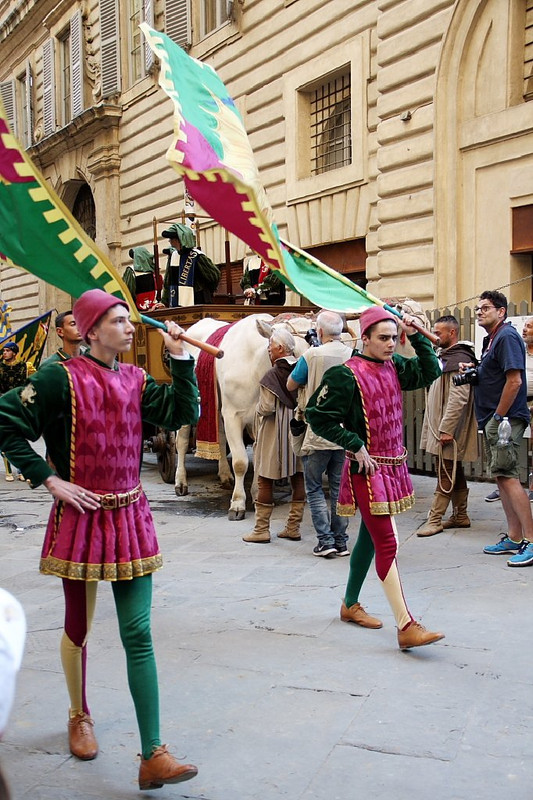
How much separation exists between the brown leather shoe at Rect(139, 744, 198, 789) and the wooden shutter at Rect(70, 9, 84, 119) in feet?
77.7

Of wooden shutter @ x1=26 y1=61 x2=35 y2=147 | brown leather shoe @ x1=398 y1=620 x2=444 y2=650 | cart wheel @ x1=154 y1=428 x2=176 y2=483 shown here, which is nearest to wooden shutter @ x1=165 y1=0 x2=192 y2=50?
wooden shutter @ x1=26 y1=61 x2=35 y2=147

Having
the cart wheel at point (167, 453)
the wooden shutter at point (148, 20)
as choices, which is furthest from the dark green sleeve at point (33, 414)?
the wooden shutter at point (148, 20)

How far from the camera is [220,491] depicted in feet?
32.3

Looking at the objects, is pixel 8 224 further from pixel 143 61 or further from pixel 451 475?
pixel 143 61

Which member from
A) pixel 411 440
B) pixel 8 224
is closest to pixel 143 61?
pixel 411 440

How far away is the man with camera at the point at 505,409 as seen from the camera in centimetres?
610

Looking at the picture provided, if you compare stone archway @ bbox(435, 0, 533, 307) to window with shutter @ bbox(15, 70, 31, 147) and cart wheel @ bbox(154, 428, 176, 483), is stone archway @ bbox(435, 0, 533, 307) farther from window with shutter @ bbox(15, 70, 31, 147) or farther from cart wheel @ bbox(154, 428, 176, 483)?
window with shutter @ bbox(15, 70, 31, 147)

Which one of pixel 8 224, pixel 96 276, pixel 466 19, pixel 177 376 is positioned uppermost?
pixel 466 19

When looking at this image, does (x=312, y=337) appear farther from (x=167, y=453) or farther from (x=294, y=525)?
(x=167, y=453)

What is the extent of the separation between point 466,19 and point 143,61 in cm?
1224

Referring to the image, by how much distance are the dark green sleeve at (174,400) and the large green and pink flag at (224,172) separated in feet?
2.32

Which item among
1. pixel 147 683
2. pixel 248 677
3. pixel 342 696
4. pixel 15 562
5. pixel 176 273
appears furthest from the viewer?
pixel 176 273

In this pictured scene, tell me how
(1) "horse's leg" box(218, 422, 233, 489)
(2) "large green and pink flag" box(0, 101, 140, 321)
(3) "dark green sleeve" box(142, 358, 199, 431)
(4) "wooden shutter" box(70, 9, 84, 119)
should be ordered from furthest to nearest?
(4) "wooden shutter" box(70, 9, 84, 119) < (1) "horse's leg" box(218, 422, 233, 489) < (3) "dark green sleeve" box(142, 358, 199, 431) < (2) "large green and pink flag" box(0, 101, 140, 321)

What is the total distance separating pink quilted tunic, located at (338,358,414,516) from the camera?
14.5 feet
